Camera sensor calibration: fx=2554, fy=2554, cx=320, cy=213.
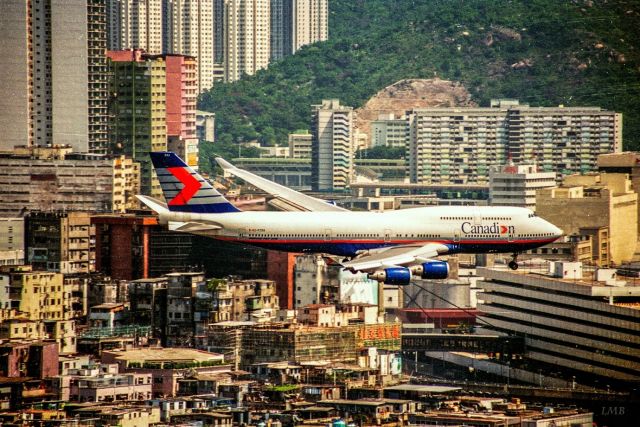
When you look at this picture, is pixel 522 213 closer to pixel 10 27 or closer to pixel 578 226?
pixel 578 226

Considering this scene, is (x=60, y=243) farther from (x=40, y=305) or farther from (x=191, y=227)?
(x=191, y=227)

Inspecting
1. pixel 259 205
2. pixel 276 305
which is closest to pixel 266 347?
pixel 276 305

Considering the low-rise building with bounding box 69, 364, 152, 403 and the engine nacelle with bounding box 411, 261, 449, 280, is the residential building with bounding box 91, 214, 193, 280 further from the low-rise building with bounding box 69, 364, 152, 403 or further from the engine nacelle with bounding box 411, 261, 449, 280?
the engine nacelle with bounding box 411, 261, 449, 280

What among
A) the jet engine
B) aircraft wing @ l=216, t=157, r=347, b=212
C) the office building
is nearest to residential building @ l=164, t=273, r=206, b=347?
aircraft wing @ l=216, t=157, r=347, b=212

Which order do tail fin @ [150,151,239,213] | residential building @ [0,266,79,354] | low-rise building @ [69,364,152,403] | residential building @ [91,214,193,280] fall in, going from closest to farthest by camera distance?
1. tail fin @ [150,151,239,213]
2. low-rise building @ [69,364,152,403]
3. residential building @ [0,266,79,354]
4. residential building @ [91,214,193,280]

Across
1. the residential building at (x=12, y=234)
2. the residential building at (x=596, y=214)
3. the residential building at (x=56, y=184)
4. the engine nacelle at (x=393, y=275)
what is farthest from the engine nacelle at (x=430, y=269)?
the residential building at (x=56, y=184)

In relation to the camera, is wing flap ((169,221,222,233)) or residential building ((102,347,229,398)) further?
residential building ((102,347,229,398))
